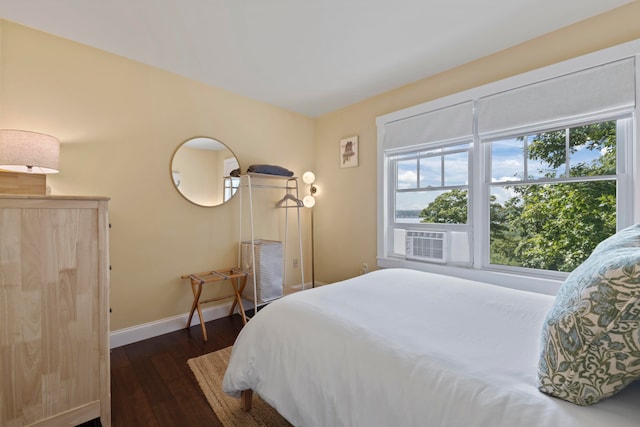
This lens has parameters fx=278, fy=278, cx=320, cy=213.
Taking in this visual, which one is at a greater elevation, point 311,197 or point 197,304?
point 311,197

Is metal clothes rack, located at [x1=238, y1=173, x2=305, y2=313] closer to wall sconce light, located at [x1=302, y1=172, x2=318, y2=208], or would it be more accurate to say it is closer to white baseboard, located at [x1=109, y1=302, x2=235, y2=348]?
wall sconce light, located at [x1=302, y1=172, x2=318, y2=208]

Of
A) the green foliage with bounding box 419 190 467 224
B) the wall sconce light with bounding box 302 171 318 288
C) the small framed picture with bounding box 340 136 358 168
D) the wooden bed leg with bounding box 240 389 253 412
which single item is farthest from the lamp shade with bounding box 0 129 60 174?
the green foliage with bounding box 419 190 467 224

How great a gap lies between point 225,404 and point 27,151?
6.41ft

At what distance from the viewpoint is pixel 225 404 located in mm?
1640

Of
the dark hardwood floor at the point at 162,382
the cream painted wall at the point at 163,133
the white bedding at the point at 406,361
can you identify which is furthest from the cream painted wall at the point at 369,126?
the white bedding at the point at 406,361

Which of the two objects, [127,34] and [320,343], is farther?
[127,34]

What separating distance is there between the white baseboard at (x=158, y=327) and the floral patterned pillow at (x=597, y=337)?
9.12ft

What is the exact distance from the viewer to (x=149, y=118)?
8.18 feet

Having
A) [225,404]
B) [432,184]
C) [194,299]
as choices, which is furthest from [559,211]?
[194,299]

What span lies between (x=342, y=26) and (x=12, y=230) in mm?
2224

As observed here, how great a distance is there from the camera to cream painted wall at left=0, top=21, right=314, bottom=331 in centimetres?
202

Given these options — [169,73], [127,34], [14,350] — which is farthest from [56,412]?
[169,73]

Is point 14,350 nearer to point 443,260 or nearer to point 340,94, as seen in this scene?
point 443,260

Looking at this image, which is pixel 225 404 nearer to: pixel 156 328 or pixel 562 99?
pixel 156 328
